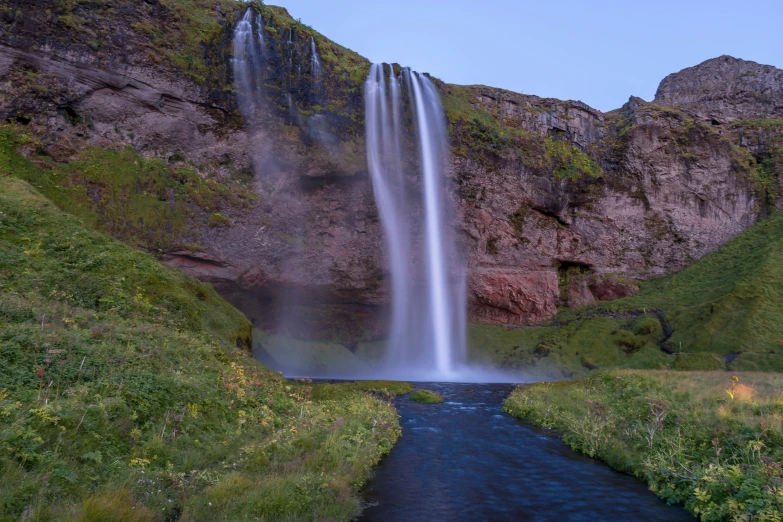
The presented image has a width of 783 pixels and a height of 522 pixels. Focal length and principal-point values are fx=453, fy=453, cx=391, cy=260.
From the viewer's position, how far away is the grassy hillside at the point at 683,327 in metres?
35.6

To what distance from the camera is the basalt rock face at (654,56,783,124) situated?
76.1 m

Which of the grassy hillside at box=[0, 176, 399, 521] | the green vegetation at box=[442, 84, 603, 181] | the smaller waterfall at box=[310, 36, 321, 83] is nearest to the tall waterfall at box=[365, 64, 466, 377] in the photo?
the green vegetation at box=[442, 84, 603, 181]

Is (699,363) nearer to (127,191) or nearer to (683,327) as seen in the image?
(683,327)

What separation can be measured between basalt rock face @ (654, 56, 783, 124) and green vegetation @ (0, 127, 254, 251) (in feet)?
238

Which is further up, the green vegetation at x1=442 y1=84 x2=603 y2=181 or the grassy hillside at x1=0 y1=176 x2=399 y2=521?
the green vegetation at x1=442 y1=84 x2=603 y2=181

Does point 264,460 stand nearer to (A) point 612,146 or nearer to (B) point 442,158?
(B) point 442,158

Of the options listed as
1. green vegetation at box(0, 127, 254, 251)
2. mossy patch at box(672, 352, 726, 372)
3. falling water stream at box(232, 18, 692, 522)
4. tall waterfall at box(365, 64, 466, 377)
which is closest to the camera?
falling water stream at box(232, 18, 692, 522)

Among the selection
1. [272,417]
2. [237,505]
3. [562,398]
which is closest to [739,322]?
[562,398]

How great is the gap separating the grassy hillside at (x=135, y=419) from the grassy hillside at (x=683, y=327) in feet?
99.9

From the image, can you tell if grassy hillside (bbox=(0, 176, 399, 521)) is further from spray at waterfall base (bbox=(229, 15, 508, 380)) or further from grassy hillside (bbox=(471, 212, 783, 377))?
grassy hillside (bbox=(471, 212, 783, 377))

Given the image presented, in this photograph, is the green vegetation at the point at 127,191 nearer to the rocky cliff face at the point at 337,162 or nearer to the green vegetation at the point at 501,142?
the rocky cliff face at the point at 337,162

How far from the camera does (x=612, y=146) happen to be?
57.8 m

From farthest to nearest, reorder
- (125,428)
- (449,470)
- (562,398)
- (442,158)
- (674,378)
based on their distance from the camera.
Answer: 1. (442,158)
2. (562,398)
3. (674,378)
4. (449,470)
5. (125,428)

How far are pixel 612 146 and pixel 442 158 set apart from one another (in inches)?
990
